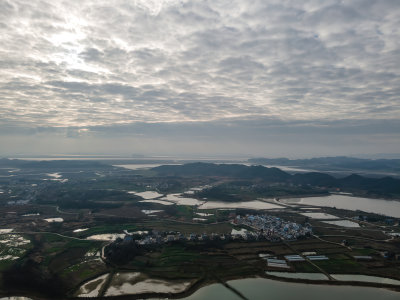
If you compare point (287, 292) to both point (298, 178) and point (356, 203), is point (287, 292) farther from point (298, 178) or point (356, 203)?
point (298, 178)

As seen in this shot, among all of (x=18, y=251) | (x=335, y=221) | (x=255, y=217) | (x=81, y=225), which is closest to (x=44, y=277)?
(x=18, y=251)

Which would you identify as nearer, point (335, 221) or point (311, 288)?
point (311, 288)

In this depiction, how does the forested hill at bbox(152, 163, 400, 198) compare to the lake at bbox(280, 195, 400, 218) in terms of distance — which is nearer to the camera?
the lake at bbox(280, 195, 400, 218)

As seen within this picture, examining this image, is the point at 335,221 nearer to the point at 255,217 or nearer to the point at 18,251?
the point at 255,217

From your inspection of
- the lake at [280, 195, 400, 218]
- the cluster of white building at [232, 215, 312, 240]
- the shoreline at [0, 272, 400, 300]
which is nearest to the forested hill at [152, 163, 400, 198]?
the lake at [280, 195, 400, 218]

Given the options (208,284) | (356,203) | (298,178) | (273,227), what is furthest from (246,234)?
(298,178)

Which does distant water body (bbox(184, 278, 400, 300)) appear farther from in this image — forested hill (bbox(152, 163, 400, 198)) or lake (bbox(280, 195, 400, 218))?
forested hill (bbox(152, 163, 400, 198))
